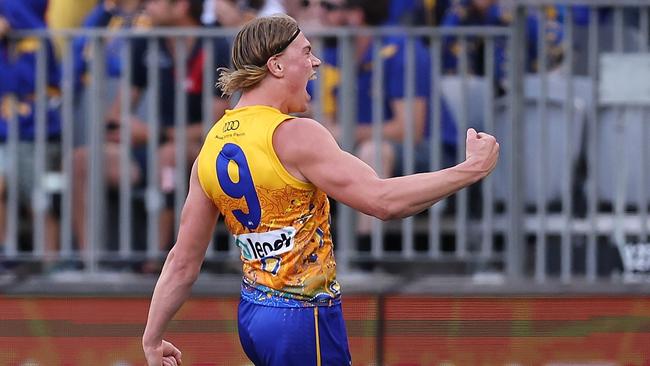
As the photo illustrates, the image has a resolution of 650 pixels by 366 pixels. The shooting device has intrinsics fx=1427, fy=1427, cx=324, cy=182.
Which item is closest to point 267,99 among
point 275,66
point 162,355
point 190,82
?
point 275,66

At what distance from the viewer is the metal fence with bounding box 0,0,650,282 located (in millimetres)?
8258

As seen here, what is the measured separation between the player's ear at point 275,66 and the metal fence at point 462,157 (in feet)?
12.5

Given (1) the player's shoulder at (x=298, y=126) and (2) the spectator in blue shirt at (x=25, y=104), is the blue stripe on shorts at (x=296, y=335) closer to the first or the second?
(1) the player's shoulder at (x=298, y=126)

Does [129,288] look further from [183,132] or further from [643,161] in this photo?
[643,161]

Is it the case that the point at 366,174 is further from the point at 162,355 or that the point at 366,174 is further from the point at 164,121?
the point at 164,121

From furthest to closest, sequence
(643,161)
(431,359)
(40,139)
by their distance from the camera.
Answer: (40,139) → (643,161) → (431,359)

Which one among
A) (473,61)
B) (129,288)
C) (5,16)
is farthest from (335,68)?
(129,288)

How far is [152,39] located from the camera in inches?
344

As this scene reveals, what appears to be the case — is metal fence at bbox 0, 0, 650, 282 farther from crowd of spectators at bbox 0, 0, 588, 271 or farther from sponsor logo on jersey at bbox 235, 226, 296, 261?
sponsor logo on jersey at bbox 235, 226, 296, 261

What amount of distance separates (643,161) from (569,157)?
422 mm

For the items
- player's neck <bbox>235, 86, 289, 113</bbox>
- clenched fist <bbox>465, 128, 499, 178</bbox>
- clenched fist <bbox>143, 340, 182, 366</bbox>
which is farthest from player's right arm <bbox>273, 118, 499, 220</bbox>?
clenched fist <bbox>143, 340, 182, 366</bbox>

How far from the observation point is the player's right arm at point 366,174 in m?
4.07

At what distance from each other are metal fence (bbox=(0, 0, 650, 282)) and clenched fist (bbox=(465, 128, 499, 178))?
3.96 meters

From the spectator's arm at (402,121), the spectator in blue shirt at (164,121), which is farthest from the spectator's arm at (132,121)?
the spectator's arm at (402,121)
